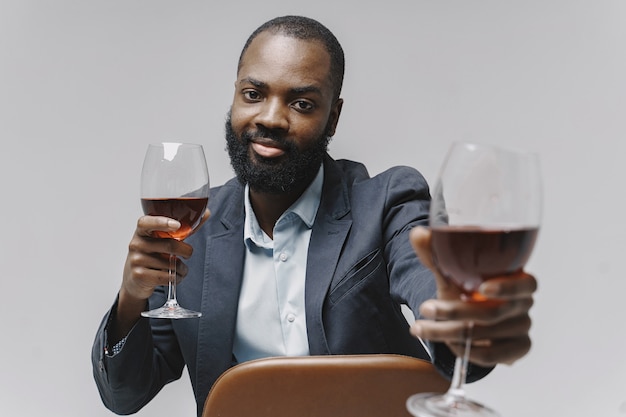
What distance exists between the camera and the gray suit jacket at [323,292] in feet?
6.66

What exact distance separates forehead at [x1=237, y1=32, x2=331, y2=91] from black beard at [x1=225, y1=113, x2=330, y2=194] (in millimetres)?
151

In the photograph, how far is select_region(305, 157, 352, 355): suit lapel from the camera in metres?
2.03

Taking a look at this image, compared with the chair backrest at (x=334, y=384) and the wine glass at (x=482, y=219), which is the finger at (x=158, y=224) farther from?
the wine glass at (x=482, y=219)

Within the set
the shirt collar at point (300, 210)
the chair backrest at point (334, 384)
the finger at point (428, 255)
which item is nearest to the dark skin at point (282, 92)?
the shirt collar at point (300, 210)

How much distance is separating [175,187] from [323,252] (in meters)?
0.52

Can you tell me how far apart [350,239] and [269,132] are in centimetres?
37

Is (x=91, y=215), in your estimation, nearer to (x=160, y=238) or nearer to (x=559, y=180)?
(x=160, y=238)

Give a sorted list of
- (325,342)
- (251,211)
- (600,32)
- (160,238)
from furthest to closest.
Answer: (600,32) → (251,211) → (325,342) → (160,238)

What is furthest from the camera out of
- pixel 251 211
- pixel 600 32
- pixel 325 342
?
pixel 600 32

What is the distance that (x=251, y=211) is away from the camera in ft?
7.30

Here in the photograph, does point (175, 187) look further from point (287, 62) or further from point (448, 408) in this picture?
point (448, 408)

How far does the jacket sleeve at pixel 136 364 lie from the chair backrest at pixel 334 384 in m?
0.62

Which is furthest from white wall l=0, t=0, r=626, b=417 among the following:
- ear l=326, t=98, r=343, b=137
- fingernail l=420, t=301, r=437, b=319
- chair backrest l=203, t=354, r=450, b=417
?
fingernail l=420, t=301, r=437, b=319

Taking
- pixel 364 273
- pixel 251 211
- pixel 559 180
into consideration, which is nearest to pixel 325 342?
pixel 364 273
